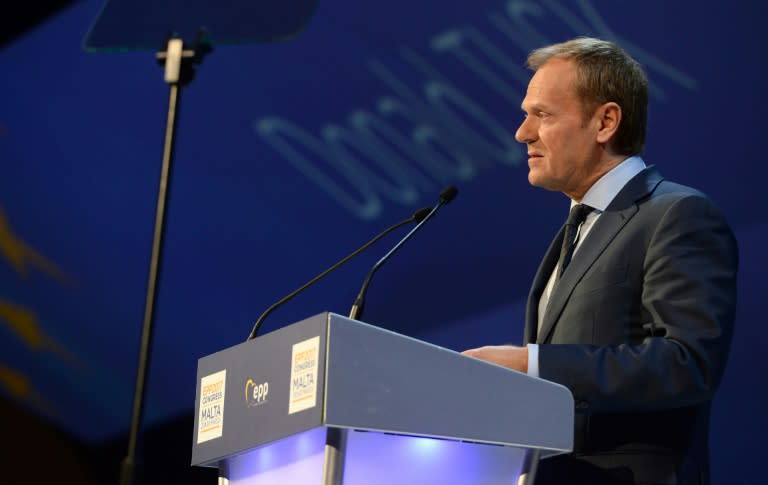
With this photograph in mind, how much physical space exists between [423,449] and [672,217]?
80 centimetres

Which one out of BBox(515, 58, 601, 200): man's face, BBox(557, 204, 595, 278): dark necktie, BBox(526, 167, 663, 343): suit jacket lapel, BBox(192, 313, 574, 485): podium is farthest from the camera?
BBox(515, 58, 601, 200): man's face

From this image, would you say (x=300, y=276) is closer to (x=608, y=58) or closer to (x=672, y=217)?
(x=608, y=58)

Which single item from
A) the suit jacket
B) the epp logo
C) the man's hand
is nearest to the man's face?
the suit jacket

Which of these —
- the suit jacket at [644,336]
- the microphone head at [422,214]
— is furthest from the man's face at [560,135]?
the microphone head at [422,214]

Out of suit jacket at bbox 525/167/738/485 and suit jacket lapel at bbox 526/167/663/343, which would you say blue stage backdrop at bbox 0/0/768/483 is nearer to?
suit jacket lapel at bbox 526/167/663/343

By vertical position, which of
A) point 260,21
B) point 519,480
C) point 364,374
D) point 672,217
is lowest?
point 519,480

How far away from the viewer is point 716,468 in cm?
305

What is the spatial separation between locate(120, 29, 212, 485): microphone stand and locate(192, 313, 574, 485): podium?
0.17m

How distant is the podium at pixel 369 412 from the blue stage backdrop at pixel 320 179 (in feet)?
5.46

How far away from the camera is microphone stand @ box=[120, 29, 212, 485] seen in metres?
1.77

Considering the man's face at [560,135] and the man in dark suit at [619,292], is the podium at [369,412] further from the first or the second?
the man's face at [560,135]

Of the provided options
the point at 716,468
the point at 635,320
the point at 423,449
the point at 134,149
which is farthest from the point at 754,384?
the point at 134,149

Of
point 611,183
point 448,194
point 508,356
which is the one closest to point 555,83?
point 611,183

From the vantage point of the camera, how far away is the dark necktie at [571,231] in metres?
2.29
